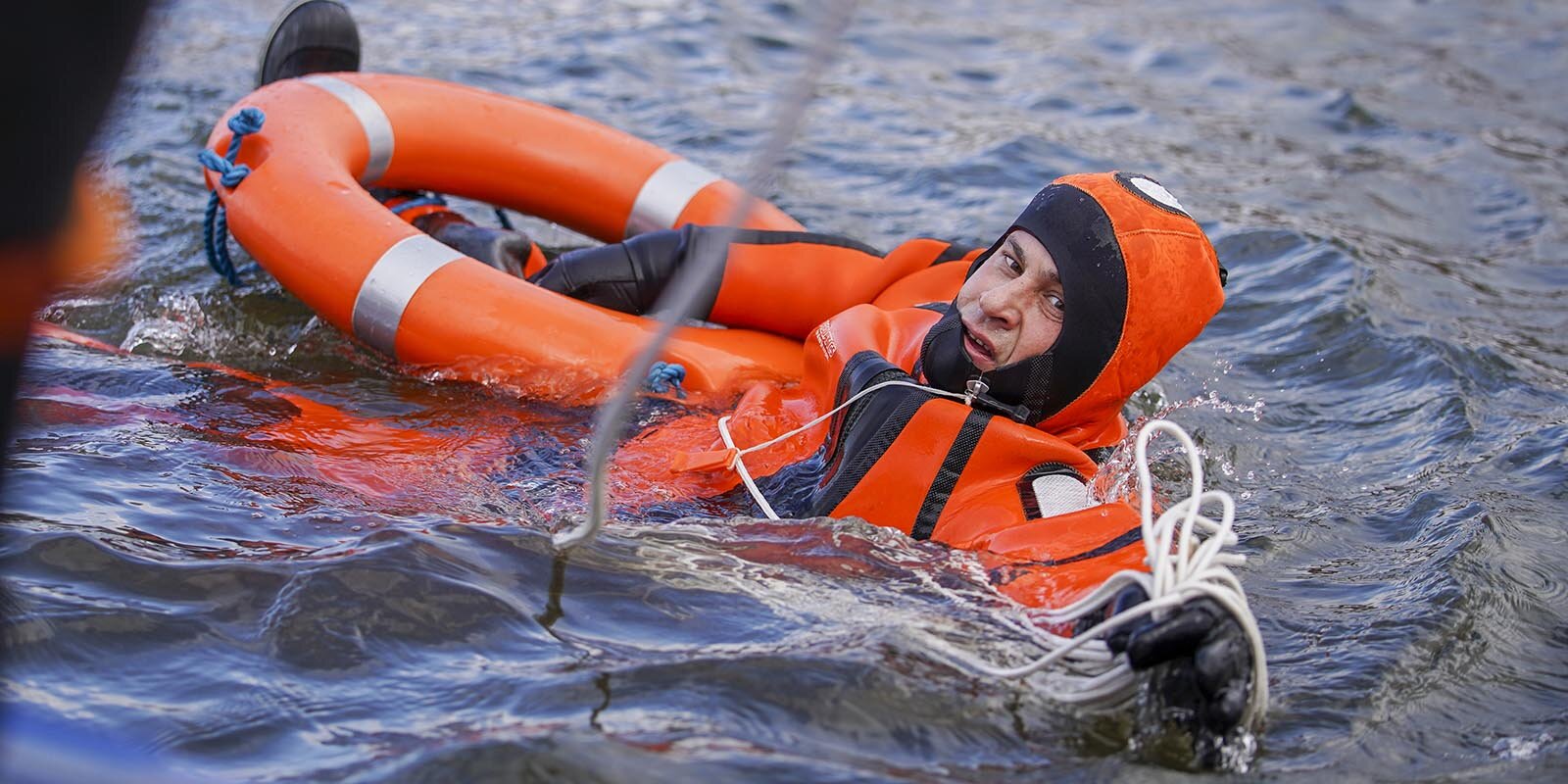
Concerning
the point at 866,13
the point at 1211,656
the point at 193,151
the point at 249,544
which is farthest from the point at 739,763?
the point at 866,13

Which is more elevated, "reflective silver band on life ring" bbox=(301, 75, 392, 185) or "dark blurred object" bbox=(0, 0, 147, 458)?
"dark blurred object" bbox=(0, 0, 147, 458)

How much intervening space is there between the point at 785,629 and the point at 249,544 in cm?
107

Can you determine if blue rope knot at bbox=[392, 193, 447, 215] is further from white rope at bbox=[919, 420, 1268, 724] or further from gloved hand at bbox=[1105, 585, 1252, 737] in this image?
gloved hand at bbox=[1105, 585, 1252, 737]

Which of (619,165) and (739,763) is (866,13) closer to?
(619,165)

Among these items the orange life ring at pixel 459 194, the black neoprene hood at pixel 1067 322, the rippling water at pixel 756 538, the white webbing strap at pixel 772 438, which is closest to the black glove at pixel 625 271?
the orange life ring at pixel 459 194

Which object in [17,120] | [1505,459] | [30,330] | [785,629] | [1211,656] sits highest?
[17,120]

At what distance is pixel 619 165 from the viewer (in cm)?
469

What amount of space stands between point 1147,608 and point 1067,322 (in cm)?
82

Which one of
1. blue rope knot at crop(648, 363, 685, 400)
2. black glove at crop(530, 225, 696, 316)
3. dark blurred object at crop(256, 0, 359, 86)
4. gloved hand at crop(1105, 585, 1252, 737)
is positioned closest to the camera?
gloved hand at crop(1105, 585, 1252, 737)

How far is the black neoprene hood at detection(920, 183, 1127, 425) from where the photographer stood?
283 cm

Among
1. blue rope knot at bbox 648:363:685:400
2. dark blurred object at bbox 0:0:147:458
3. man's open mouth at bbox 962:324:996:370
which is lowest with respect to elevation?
blue rope knot at bbox 648:363:685:400

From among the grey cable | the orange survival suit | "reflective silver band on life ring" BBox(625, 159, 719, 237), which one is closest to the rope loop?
"reflective silver band on life ring" BBox(625, 159, 719, 237)

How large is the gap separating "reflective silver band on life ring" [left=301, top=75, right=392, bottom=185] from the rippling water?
0.56 meters

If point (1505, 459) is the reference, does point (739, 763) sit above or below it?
above
